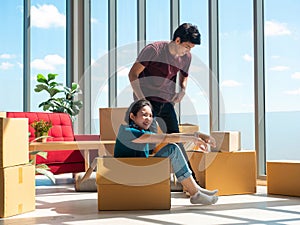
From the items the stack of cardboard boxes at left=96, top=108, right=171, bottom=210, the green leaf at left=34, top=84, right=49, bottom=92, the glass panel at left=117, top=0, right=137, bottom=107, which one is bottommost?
the stack of cardboard boxes at left=96, top=108, right=171, bottom=210

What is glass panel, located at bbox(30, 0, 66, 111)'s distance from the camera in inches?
274

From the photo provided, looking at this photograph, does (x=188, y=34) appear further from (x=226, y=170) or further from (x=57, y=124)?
(x=57, y=124)

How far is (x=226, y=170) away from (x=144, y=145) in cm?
93

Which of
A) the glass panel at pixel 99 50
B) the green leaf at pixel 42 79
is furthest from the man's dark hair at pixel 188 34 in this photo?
the glass panel at pixel 99 50

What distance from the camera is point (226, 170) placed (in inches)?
151

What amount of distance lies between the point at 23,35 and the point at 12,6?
1.36 ft

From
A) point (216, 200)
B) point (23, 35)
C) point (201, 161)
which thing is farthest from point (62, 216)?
point (23, 35)

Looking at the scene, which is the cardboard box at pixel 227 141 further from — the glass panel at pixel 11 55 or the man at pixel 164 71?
the glass panel at pixel 11 55

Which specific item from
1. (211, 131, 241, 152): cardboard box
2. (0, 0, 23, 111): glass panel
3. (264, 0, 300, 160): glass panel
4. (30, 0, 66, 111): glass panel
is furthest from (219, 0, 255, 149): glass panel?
(0, 0, 23, 111): glass panel

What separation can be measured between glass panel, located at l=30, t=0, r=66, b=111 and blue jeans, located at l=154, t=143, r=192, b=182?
401 cm

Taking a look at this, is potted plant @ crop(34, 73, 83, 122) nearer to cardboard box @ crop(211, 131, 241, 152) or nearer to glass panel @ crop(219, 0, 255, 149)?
glass panel @ crop(219, 0, 255, 149)

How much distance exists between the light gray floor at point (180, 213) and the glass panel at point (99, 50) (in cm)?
311

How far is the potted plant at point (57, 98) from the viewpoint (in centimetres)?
625

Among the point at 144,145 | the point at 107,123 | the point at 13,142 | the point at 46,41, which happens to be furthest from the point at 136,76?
the point at 46,41
